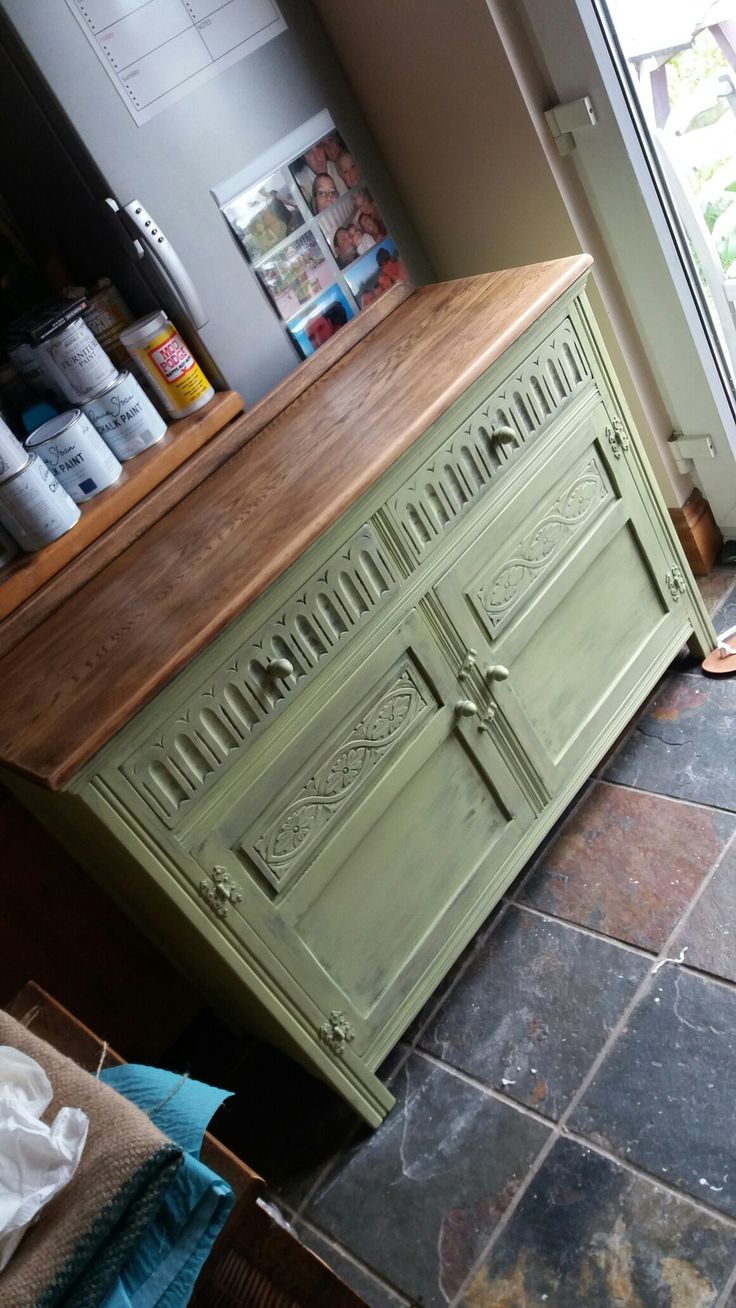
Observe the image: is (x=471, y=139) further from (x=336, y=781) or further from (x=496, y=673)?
→ (x=336, y=781)

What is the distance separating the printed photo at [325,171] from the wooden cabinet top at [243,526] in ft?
0.87

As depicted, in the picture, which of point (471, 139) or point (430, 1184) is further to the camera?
point (471, 139)

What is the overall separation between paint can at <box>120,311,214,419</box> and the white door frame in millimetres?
826

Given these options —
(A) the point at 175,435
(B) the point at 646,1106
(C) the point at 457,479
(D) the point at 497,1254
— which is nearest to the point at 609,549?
(C) the point at 457,479

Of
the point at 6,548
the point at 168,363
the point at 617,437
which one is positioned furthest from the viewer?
the point at 617,437

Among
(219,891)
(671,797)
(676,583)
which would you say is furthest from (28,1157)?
(676,583)

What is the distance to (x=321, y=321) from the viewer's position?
1842mm

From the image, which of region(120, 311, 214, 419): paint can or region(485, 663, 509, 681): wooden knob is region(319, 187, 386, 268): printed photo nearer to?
region(120, 311, 214, 419): paint can

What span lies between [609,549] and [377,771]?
24.9 inches

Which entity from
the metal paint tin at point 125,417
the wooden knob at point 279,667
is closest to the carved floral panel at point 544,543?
the wooden knob at point 279,667

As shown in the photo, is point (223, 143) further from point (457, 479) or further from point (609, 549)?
point (609, 549)

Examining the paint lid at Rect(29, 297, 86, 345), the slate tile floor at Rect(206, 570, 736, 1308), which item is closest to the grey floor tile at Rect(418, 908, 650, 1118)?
the slate tile floor at Rect(206, 570, 736, 1308)

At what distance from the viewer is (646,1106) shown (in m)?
1.45

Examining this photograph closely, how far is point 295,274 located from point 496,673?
804mm
